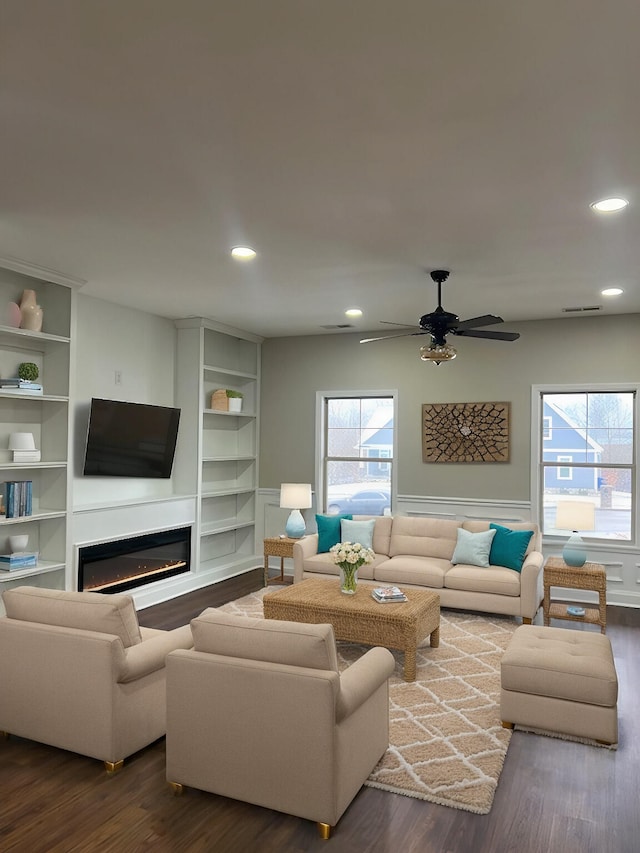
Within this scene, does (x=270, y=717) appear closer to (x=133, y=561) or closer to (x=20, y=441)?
(x=20, y=441)

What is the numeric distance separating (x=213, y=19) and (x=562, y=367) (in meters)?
5.48

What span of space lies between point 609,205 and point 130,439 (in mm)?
4492

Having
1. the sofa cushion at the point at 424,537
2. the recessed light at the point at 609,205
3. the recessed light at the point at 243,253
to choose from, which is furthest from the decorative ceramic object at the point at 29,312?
the recessed light at the point at 609,205

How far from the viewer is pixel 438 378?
720 cm

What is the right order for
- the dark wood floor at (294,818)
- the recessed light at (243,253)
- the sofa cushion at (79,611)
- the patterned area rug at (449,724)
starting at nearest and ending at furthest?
the dark wood floor at (294,818)
the patterned area rug at (449,724)
the sofa cushion at (79,611)
the recessed light at (243,253)

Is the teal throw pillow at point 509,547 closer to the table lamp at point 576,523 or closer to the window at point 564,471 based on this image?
the table lamp at point 576,523

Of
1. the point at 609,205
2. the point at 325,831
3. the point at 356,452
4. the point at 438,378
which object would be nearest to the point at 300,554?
the point at 356,452

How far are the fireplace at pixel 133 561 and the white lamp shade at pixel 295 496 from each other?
43.5 inches

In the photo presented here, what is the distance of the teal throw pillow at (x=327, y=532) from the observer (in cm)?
663

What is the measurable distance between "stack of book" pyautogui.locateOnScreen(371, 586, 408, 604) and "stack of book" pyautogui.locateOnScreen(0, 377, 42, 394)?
297 centimetres

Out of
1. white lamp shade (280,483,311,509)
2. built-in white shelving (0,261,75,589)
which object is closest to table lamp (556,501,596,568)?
white lamp shade (280,483,311,509)

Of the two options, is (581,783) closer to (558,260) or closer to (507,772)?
(507,772)

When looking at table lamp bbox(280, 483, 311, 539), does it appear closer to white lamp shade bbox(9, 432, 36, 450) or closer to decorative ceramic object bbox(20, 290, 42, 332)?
white lamp shade bbox(9, 432, 36, 450)

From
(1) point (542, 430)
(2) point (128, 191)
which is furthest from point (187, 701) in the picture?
(1) point (542, 430)
